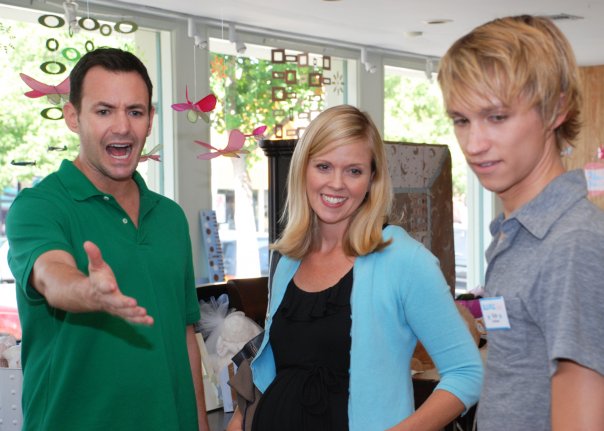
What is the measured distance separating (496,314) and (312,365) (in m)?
0.87

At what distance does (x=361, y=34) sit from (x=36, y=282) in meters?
6.16

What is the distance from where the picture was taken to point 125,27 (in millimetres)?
3637

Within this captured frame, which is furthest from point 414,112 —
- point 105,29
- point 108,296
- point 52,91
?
point 108,296

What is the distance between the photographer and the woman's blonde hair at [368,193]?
1906mm

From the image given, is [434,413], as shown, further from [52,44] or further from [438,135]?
[438,135]

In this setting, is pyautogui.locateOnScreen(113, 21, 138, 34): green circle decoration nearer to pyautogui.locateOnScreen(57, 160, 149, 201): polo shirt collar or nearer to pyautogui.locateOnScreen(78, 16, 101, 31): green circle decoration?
pyautogui.locateOnScreen(78, 16, 101, 31): green circle decoration

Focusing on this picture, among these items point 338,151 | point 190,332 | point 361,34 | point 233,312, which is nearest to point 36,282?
point 190,332

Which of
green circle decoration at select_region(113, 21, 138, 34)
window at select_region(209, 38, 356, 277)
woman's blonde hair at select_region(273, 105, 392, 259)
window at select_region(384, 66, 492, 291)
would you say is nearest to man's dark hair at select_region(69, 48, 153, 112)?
woman's blonde hair at select_region(273, 105, 392, 259)

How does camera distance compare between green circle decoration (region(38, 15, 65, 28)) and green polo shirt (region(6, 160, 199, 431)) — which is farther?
green circle decoration (region(38, 15, 65, 28))

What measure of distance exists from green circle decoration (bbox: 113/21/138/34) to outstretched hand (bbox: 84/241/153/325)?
2.29m

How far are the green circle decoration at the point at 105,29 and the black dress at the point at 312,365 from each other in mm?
1984

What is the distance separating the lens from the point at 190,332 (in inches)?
79.5

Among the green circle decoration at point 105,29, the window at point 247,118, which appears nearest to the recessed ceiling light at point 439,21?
the window at point 247,118

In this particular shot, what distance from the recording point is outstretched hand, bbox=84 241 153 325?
1.16 meters
